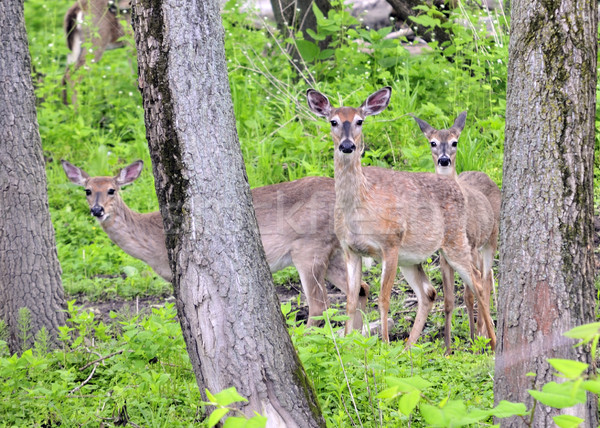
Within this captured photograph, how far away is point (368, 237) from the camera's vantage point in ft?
21.7

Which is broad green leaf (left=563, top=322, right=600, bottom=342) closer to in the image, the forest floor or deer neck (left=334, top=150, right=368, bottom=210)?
deer neck (left=334, top=150, right=368, bottom=210)

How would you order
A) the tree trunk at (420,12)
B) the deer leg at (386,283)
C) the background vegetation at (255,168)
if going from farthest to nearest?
the tree trunk at (420,12) → the deer leg at (386,283) → the background vegetation at (255,168)

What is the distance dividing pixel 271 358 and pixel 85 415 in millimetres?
1236

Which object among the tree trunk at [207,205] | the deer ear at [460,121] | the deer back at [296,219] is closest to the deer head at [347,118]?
the deer back at [296,219]

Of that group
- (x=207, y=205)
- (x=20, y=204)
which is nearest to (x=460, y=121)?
(x=20, y=204)

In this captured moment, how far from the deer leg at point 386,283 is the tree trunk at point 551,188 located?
256 centimetres

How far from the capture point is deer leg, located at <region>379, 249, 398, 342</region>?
6406mm

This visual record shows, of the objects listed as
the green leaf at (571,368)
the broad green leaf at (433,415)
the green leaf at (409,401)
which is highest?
the green leaf at (571,368)

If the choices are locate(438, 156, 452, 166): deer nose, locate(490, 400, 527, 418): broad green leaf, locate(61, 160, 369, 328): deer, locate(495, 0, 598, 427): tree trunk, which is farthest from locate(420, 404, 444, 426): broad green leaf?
locate(438, 156, 452, 166): deer nose

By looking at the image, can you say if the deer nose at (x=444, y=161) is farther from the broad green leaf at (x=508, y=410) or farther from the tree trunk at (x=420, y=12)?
the broad green leaf at (x=508, y=410)

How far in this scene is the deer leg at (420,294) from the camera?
656 centimetres

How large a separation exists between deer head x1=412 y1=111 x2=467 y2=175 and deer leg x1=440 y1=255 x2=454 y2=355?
3.39 ft

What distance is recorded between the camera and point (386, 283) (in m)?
6.52

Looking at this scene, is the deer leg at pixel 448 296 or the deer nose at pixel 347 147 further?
the deer leg at pixel 448 296
